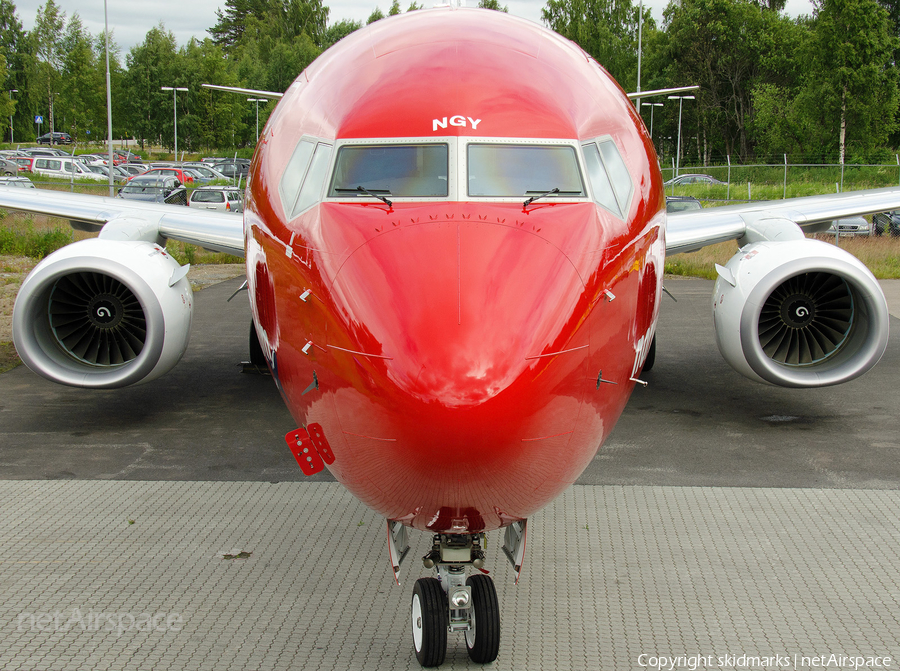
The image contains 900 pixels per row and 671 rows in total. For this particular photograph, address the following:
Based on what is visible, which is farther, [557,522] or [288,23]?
[288,23]

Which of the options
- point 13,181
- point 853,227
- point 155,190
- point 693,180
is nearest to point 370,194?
point 853,227

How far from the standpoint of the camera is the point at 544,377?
142 inches

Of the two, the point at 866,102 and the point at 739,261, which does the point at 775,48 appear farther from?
the point at 739,261

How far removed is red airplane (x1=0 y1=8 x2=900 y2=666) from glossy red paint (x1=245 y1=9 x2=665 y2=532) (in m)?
0.01

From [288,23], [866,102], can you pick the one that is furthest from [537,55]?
[288,23]

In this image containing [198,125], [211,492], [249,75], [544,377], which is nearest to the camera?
[544,377]

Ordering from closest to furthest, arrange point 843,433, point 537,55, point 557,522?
point 537,55, point 557,522, point 843,433

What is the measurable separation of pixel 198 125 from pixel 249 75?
1308 cm

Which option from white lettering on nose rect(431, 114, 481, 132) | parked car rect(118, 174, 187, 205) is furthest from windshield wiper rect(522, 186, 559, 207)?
parked car rect(118, 174, 187, 205)

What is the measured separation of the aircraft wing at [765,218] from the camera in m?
9.37

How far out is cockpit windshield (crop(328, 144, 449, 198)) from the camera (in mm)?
4320

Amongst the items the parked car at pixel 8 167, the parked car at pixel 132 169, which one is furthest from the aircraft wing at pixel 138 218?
the parked car at pixel 132 169

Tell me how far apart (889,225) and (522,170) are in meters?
27.5

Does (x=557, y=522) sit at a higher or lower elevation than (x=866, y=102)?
lower
